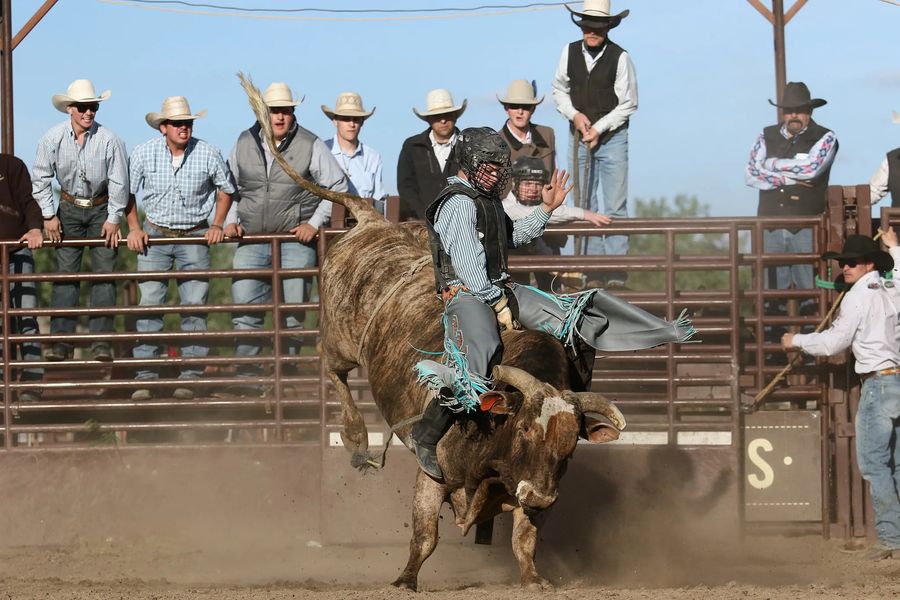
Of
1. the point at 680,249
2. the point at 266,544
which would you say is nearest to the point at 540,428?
the point at 266,544

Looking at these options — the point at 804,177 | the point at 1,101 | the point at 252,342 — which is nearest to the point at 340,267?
the point at 252,342

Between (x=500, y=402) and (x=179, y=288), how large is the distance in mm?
4414

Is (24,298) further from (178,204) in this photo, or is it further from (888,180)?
(888,180)

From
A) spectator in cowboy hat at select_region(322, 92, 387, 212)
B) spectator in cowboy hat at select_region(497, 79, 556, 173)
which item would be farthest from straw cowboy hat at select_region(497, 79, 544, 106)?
spectator in cowboy hat at select_region(322, 92, 387, 212)

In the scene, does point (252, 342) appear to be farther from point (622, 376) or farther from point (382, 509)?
point (622, 376)

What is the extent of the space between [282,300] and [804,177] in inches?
158

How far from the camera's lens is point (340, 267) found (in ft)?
26.7

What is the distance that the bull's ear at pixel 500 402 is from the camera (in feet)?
18.7

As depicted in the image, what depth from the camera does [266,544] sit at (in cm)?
916

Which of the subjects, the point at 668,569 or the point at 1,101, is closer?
the point at 668,569

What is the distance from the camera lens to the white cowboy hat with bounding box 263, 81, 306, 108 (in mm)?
9570

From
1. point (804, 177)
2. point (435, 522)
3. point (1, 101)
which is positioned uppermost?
point (1, 101)

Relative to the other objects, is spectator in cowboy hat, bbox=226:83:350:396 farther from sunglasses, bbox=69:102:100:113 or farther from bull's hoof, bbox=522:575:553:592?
bull's hoof, bbox=522:575:553:592

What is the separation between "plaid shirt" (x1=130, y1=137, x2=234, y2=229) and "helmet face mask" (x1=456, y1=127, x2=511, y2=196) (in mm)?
3603
